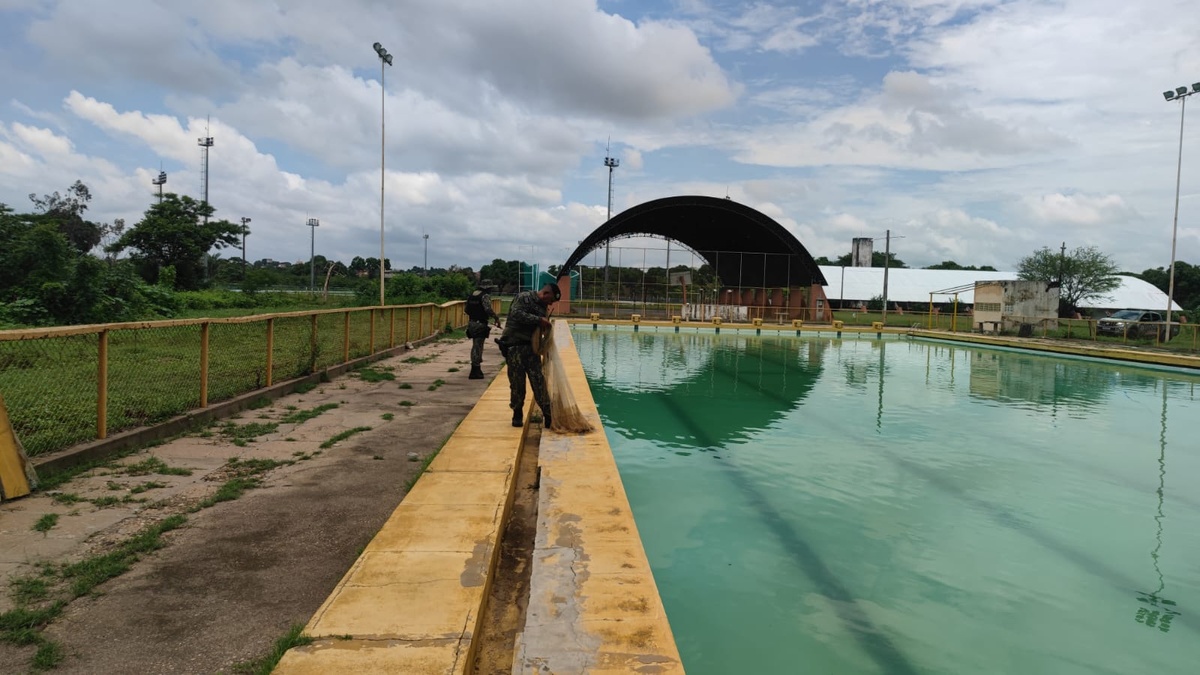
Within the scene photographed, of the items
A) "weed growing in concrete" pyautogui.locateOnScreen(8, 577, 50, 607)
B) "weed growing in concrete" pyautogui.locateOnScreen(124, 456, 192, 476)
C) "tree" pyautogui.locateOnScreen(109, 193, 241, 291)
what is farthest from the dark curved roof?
"weed growing in concrete" pyautogui.locateOnScreen(8, 577, 50, 607)

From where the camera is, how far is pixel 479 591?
2.93 metres

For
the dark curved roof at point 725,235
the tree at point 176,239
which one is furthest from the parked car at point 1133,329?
the tree at point 176,239

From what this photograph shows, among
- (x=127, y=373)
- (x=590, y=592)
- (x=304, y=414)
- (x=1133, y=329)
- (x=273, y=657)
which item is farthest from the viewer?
(x=1133, y=329)

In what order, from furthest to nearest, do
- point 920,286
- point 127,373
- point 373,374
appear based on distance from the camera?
point 920,286, point 373,374, point 127,373

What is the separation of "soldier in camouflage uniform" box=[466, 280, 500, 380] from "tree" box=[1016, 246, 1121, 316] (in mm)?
45046

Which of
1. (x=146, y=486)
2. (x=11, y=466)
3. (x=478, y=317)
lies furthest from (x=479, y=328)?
(x=11, y=466)

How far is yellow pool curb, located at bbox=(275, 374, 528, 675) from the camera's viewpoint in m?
2.38

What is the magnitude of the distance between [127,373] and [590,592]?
8282 mm

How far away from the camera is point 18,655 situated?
→ 8.15ft

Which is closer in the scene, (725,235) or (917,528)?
(917,528)

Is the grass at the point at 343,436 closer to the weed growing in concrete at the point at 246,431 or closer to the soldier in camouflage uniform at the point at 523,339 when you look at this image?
the weed growing in concrete at the point at 246,431

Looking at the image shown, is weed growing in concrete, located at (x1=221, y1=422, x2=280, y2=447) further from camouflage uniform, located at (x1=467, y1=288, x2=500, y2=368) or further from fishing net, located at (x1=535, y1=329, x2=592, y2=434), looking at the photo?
camouflage uniform, located at (x1=467, y1=288, x2=500, y2=368)

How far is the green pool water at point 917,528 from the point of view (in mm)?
3945

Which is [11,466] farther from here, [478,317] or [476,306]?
[478,317]
